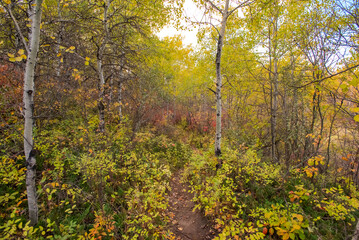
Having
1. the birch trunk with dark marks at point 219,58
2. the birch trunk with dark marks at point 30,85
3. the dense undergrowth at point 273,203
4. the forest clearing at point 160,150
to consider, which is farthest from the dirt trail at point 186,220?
the birch trunk with dark marks at point 30,85

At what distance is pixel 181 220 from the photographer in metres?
4.13

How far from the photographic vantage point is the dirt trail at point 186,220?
3.69 metres

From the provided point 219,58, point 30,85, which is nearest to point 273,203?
point 219,58

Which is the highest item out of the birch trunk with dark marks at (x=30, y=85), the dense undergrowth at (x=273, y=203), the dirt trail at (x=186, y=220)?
the birch trunk with dark marks at (x=30, y=85)

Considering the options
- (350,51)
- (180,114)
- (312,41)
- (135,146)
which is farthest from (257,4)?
(180,114)

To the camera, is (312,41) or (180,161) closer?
(312,41)

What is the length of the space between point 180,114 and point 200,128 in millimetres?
2813

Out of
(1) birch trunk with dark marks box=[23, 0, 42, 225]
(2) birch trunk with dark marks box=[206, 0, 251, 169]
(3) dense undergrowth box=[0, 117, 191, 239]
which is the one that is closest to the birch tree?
(2) birch trunk with dark marks box=[206, 0, 251, 169]

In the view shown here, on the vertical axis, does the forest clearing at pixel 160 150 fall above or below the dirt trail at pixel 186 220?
above

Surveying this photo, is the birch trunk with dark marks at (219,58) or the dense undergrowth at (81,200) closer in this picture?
the dense undergrowth at (81,200)

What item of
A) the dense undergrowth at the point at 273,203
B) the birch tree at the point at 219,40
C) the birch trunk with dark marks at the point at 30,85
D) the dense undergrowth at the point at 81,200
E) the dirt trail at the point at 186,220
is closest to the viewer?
the birch trunk with dark marks at the point at 30,85

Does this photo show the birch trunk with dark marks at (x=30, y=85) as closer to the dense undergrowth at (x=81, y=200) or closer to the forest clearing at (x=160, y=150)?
the forest clearing at (x=160, y=150)

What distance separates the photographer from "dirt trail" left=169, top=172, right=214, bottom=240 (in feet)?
12.1

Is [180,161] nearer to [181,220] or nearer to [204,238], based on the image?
[181,220]
